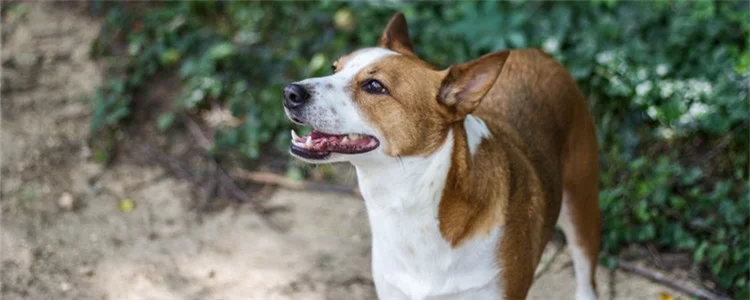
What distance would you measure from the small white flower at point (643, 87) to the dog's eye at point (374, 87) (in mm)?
2850

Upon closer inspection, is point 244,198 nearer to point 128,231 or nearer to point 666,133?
point 128,231

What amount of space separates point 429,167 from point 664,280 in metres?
2.11

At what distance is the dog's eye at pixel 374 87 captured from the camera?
3.58 meters

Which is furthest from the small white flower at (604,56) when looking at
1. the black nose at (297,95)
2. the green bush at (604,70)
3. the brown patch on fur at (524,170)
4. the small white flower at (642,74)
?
the black nose at (297,95)

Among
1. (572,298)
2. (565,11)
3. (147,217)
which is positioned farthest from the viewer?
(565,11)

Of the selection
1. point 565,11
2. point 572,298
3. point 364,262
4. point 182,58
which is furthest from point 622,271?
point 182,58

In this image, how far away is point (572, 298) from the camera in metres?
5.02

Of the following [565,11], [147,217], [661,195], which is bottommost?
[147,217]

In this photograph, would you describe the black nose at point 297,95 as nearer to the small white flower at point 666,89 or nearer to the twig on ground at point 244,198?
the twig on ground at point 244,198

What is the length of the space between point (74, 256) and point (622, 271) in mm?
3002

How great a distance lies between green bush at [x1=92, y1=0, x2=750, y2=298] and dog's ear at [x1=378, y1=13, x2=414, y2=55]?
1.92 meters

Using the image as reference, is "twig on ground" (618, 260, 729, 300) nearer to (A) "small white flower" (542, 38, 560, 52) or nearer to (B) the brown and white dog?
(B) the brown and white dog

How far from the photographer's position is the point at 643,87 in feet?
19.7

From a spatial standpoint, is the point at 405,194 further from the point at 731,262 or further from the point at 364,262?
the point at 731,262
